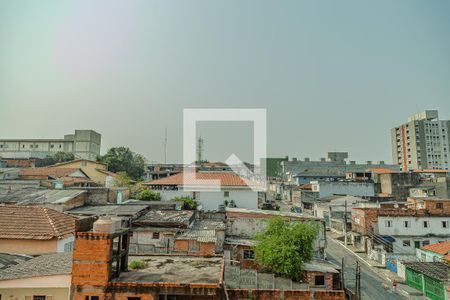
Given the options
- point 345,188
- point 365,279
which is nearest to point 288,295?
point 365,279

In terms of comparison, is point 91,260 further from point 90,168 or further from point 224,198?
point 90,168

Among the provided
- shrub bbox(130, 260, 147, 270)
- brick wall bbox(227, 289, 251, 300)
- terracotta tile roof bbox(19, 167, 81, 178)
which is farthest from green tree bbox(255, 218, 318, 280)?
terracotta tile roof bbox(19, 167, 81, 178)

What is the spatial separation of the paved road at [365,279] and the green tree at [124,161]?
37.8 metres

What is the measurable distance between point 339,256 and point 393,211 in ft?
26.1

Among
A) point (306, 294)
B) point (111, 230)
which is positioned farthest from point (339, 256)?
point (111, 230)

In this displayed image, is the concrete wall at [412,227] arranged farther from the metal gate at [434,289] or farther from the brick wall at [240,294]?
the brick wall at [240,294]

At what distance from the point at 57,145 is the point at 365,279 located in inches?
2769

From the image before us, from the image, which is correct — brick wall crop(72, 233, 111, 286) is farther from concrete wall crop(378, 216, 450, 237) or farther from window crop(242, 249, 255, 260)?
concrete wall crop(378, 216, 450, 237)

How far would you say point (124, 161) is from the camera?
55281mm

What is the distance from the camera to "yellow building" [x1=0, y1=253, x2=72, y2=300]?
10117mm

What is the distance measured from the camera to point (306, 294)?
12977 mm

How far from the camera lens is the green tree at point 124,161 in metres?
54.4

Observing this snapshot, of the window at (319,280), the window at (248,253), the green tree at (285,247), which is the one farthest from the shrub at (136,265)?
the window at (319,280)

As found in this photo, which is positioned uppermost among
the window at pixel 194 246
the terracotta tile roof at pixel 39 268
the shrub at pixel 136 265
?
the shrub at pixel 136 265
